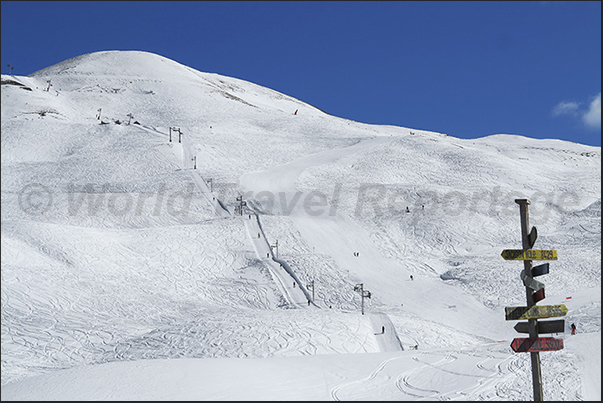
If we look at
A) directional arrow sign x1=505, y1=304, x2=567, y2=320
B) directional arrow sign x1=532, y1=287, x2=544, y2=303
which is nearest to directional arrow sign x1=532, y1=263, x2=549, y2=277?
directional arrow sign x1=532, y1=287, x2=544, y2=303

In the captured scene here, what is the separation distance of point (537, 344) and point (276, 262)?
35774mm

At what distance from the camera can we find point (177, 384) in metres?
16.3

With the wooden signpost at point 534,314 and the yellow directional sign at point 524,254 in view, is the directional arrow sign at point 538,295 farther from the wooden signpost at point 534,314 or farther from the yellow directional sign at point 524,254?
the yellow directional sign at point 524,254

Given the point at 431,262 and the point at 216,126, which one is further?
the point at 216,126

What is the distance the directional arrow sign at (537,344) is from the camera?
38.2 feet

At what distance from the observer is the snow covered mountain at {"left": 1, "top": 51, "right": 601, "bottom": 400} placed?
18.9 metres

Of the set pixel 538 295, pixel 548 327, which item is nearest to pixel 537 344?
pixel 548 327

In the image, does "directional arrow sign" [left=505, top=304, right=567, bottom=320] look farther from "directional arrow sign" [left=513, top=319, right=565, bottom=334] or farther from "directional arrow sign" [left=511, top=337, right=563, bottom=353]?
"directional arrow sign" [left=511, top=337, right=563, bottom=353]

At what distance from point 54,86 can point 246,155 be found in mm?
69372

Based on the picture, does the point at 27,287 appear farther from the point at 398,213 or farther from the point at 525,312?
A: the point at 398,213

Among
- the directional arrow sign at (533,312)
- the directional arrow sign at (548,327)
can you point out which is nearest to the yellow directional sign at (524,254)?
the directional arrow sign at (533,312)

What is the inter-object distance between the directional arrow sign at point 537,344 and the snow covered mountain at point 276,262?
586 cm

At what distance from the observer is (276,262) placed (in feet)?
153

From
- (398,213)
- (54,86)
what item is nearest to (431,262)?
(398,213)
